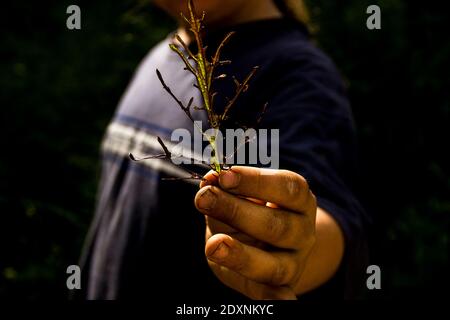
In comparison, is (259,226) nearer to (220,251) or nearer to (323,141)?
(220,251)

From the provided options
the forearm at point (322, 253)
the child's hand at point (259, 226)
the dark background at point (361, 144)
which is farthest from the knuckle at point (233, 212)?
the dark background at point (361, 144)

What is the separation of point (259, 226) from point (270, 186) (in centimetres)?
5

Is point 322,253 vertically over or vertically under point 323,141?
under

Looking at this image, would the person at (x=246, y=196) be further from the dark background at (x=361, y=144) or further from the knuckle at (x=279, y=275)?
the dark background at (x=361, y=144)

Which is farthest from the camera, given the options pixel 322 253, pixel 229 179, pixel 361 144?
pixel 361 144

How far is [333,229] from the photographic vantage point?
890 mm

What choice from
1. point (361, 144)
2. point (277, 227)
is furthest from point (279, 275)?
point (361, 144)

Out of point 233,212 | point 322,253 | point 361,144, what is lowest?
point 322,253

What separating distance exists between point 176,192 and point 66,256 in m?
1.67

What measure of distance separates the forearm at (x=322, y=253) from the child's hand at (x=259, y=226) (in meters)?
0.20

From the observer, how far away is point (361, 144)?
2588mm
